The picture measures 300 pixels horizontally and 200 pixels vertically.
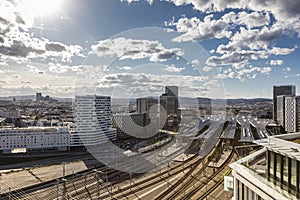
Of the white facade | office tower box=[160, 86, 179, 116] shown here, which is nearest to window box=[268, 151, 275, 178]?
the white facade

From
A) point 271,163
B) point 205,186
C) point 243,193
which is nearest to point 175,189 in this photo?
point 205,186

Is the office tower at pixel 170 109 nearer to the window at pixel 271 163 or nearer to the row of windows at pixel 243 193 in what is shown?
the row of windows at pixel 243 193

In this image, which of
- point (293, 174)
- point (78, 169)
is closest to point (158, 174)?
point (78, 169)

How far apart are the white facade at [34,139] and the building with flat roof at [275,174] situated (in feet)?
41.2

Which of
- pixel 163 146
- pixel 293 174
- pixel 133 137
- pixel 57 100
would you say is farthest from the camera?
pixel 57 100

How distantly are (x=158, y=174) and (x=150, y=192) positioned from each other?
5.58 feet

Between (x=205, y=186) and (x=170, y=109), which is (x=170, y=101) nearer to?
(x=170, y=109)

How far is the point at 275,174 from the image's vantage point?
93.3 inches

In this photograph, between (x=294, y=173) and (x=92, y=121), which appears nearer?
(x=294, y=173)

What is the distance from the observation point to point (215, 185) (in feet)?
23.2

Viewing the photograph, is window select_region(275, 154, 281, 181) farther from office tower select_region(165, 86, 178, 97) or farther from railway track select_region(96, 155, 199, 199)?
office tower select_region(165, 86, 178, 97)

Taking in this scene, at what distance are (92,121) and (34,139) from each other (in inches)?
131

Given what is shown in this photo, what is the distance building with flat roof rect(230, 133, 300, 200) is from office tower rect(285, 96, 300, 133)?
15526 mm

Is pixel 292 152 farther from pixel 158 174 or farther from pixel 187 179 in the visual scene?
pixel 158 174
